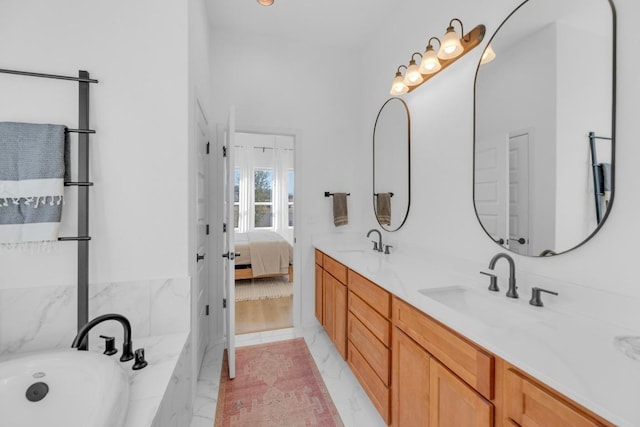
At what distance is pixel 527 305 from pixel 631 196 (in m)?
0.54

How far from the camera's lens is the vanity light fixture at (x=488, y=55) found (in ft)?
4.91

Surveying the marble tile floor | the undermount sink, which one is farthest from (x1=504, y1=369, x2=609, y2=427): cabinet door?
the marble tile floor

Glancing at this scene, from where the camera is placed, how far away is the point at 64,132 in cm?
138

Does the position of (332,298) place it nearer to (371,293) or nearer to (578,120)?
(371,293)

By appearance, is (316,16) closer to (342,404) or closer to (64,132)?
(64,132)

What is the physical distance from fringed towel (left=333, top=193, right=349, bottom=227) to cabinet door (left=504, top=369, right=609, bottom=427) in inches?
86.0

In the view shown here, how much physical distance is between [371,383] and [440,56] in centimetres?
201

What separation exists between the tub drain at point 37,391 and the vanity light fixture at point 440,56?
2473mm

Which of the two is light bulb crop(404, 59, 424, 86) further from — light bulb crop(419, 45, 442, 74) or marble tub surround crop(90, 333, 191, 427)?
marble tub surround crop(90, 333, 191, 427)

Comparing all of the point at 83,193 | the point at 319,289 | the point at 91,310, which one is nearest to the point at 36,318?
the point at 91,310

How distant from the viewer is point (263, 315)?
324 cm

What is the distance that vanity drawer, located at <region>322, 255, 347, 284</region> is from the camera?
85.5 inches

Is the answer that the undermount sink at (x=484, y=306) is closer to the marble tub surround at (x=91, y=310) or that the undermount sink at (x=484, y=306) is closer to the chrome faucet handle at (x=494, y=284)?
the chrome faucet handle at (x=494, y=284)

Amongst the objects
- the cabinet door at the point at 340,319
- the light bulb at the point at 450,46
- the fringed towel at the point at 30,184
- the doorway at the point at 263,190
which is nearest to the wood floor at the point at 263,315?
the cabinet door at the point at 340,319
